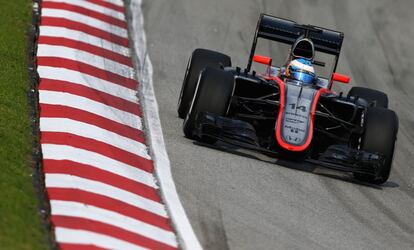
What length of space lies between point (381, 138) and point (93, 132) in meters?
3.74

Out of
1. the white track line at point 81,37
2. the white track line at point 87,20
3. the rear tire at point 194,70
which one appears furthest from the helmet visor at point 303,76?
the white track line at point 87,20

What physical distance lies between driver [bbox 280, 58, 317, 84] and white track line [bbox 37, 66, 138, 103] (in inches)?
99.1

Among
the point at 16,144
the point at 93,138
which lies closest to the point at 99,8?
the point at 93,138

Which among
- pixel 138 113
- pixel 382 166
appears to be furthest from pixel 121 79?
pixel 382 166

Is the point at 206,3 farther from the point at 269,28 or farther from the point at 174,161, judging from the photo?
the point at 174,161

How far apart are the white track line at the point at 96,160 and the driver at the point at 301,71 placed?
11.0 ft

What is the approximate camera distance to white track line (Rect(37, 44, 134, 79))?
17625 millimetres

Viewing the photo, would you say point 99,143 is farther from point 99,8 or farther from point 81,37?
point 99,8

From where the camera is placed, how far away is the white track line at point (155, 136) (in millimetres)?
11258

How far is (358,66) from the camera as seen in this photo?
22375 millimetres

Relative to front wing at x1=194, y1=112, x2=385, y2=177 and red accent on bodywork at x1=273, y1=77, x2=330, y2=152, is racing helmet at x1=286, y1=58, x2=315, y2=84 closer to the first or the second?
red accent on bodywork at x1=273, y1=77, x2=330, y2=152

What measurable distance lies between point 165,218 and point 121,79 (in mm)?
6377

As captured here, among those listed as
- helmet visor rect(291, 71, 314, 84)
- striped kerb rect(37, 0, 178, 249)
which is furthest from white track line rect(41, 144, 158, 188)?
helmet visor rect(291, 71, 314, 84)

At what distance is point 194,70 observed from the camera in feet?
52.5
